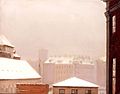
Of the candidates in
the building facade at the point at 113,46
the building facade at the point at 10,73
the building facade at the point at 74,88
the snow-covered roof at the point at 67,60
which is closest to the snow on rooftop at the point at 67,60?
the snow-covered roof at the point at 67,60

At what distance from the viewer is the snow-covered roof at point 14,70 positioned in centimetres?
5856

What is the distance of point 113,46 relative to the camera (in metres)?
25.9

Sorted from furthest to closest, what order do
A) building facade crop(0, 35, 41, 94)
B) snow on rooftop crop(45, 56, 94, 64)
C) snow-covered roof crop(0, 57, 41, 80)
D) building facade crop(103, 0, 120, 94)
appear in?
snow on rooftop crop(45, 56, 94, 64) → snow-covered roof crop(0, 57, 41, 80) → building facade crop(0, 35, 41, 94) → building facade crop(103, 0, 120, 94)

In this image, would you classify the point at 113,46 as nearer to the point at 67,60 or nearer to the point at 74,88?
the point at 74,88

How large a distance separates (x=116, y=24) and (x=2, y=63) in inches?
1616

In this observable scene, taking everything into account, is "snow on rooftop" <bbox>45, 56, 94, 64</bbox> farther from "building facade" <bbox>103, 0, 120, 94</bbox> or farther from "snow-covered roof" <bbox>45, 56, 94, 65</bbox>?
"building facade" <bbox>103, 0, 120, 94</bbox>

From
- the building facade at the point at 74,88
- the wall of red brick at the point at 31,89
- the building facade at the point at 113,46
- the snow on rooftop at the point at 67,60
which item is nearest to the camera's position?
the building facade at the point at 113,46

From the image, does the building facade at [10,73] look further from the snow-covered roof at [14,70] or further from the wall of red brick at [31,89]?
the wall of red brick at [31,89]

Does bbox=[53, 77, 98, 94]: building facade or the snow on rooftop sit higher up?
the snow on rooftop

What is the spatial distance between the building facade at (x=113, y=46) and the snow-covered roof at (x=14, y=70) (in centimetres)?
3212

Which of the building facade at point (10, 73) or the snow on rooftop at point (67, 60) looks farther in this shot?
the snow on rooftop at point (67, 60)

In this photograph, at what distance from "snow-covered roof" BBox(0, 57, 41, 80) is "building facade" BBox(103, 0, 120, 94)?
32.1 m

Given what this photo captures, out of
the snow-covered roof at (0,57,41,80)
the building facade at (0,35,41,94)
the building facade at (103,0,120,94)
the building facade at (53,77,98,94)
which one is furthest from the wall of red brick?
the building facade at (103,0,120,94)

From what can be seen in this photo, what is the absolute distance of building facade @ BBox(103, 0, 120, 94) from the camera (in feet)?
81.2
